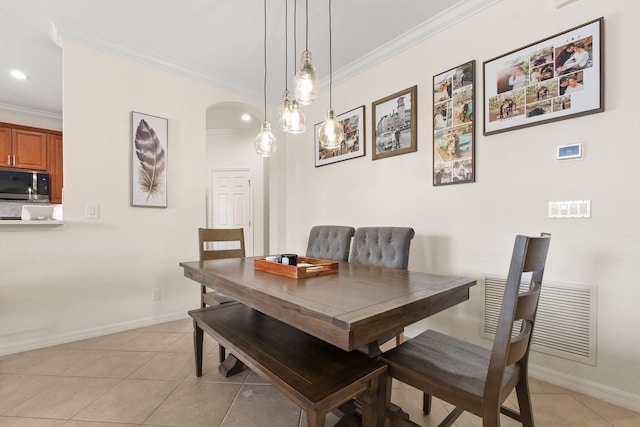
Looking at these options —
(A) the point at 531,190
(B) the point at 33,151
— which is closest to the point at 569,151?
(A) the point at 531,190

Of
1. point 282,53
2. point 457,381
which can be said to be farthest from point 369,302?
point 282,53

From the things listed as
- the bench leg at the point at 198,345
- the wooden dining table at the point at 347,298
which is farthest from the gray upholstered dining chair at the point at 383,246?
the bench leg at the point at 198,345

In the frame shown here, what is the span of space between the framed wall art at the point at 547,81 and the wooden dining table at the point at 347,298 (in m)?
1.25

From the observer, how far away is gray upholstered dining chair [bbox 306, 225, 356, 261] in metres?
2.41

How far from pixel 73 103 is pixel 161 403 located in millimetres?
2513

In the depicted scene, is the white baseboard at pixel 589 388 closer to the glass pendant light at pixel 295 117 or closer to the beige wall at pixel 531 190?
the beige wall at pixel 531 190

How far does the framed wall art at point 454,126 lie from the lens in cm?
216

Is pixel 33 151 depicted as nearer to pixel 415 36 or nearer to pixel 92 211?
pixel 92 211

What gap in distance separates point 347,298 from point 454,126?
5.82 ft

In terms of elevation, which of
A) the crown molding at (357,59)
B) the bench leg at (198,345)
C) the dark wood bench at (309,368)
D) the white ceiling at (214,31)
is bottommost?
the bench leg at (198,345)

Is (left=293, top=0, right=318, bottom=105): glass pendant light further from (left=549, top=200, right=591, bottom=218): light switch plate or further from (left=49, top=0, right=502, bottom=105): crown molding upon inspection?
(left=549, top=200, right=591, bottom=218): light switch plate

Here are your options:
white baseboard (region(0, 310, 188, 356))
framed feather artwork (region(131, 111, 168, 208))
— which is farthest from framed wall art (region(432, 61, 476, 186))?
white baseboard (region(0, 310, 188, 356))

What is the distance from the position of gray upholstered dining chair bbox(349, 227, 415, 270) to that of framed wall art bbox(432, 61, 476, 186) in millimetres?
630

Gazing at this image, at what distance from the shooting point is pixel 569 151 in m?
1.74
